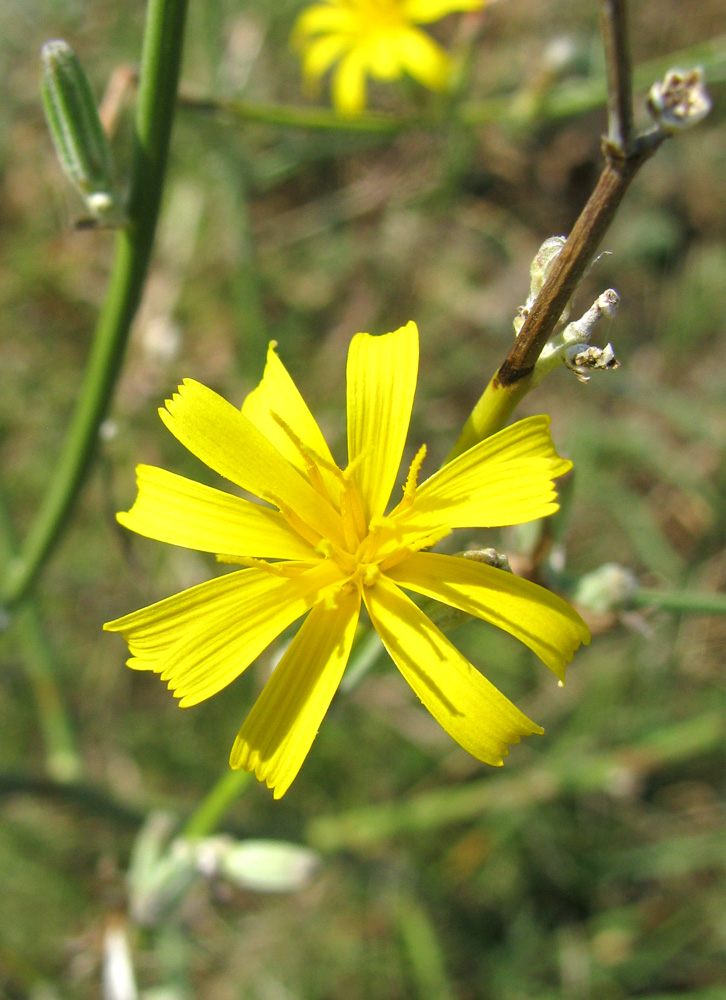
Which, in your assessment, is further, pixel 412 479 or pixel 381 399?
pixel 381 399

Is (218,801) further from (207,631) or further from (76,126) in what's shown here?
(76,126)

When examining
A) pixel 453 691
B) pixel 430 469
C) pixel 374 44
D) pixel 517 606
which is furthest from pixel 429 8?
pixel 453 691

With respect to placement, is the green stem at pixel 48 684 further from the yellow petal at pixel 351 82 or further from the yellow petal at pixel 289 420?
the yellow petal at pixel 351 82

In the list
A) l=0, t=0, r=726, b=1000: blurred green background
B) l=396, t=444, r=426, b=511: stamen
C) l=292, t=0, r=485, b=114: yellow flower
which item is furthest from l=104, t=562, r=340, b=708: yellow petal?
l=292, t=0, r=485, b=114: yellow flower

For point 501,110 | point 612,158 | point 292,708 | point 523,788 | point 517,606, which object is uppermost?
point 612,158

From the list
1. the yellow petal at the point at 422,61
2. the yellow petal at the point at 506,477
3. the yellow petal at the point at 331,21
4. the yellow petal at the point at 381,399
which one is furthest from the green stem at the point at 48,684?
the yellow petal at the point at 331,21

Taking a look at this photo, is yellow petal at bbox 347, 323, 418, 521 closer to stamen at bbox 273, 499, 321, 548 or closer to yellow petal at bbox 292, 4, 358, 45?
stamen at bbox 273, 499, 321, 548
